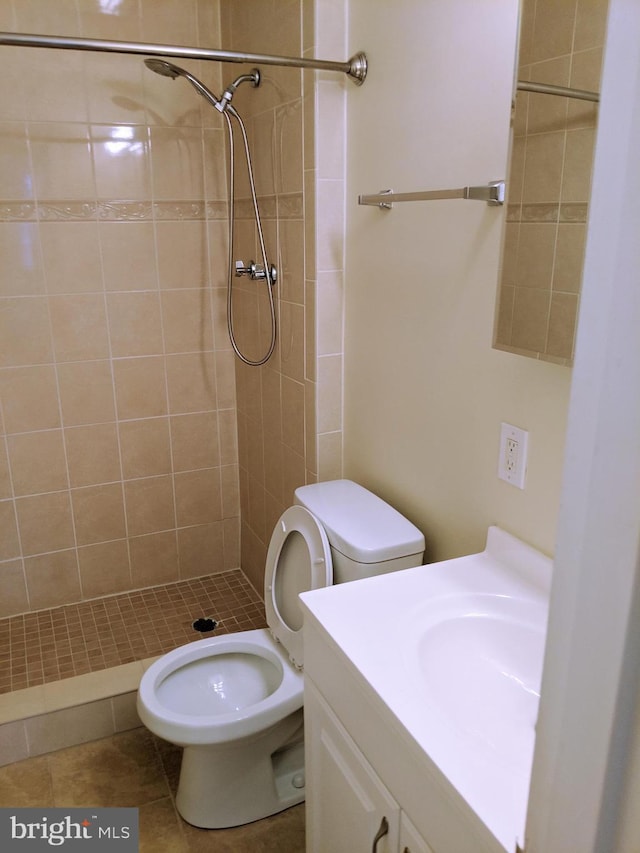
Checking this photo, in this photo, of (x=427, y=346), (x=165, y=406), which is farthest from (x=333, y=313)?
(x=165, y=406)

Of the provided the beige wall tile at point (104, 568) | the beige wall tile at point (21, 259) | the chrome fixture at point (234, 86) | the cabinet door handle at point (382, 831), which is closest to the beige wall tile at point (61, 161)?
the beige wall tile at point (21, 259)

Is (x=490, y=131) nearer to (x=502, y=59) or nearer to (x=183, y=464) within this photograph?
(x=502, y=59)

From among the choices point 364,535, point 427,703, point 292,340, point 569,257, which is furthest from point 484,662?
point 292,340

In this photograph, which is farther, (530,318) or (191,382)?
(191,382)

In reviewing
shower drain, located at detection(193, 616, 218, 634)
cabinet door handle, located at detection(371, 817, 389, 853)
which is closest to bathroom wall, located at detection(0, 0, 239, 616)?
shower drain, located at detection(193, 616, 218, 634)

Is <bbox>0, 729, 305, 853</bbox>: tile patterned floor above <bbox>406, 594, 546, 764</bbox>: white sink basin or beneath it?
beneath

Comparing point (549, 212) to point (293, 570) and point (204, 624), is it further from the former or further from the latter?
point (204, 624)

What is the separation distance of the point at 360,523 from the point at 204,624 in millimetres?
1167

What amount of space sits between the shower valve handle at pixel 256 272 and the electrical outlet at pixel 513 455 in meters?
1.15

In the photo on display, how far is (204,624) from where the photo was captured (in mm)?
2643

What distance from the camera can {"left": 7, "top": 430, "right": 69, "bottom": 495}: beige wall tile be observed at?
258cm

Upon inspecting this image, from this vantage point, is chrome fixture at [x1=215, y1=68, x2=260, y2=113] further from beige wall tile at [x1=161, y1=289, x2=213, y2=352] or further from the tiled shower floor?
the tiled shower floor

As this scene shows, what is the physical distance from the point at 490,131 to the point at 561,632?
3.90 feet

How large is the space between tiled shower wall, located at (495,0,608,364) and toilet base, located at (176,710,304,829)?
1257 mm
